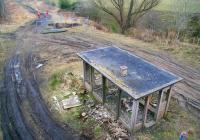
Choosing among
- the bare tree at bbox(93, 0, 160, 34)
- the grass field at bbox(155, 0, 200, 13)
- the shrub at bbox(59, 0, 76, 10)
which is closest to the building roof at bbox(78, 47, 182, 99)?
the bare tree at bbox(93, 0, 160, 34)

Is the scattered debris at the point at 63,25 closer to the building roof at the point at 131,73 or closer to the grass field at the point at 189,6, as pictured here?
the grass field at the point at 189,6

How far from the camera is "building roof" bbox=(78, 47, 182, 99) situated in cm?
893

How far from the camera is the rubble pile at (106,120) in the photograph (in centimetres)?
978

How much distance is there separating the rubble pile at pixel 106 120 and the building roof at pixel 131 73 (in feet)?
7.55

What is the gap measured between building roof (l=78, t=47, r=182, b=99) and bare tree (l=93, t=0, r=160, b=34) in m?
17.4

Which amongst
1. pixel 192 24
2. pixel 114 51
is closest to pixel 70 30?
pixel 114 51

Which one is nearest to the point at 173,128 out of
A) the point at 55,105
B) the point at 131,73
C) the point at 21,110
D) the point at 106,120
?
the point at 106,120

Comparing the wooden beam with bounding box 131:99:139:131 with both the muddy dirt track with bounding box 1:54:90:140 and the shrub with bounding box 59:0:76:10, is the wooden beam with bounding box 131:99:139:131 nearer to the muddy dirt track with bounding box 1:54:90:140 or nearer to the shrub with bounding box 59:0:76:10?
the muddy dirt track with bounding box 1:54:90:140

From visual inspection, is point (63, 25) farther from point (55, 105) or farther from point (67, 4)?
point (55, 105)

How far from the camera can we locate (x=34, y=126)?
10375mm

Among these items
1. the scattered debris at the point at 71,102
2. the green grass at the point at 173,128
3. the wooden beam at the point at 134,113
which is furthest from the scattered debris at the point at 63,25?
the wooden beam at the point at 134,113

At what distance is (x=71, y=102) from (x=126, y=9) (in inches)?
856

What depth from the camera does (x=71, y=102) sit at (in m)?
11.9

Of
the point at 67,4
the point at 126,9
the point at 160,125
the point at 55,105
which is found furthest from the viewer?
the point at 67,4
